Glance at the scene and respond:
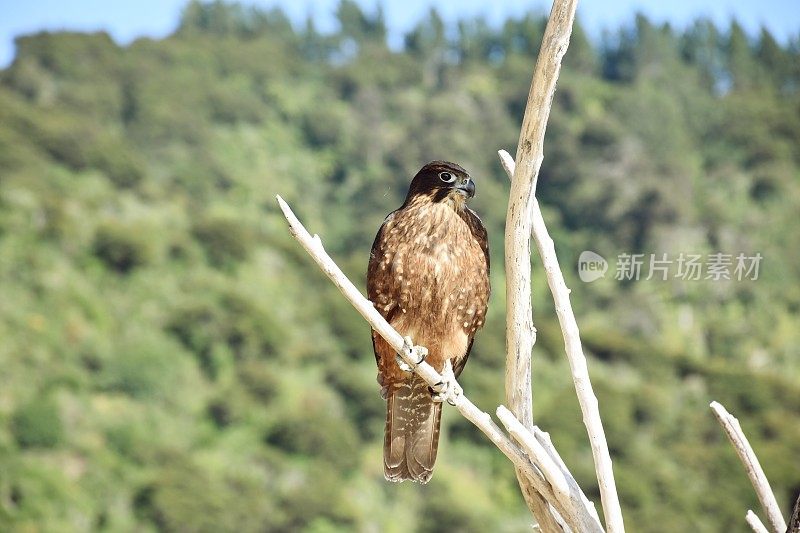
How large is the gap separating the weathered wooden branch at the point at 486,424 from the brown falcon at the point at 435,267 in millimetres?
159

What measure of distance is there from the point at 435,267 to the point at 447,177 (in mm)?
279

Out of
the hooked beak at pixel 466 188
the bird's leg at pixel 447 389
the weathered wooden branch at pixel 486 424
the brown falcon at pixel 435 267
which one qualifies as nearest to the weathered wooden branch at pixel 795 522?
the weathered wooden branch at pixel 486 424

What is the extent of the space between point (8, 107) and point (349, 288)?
97.2ft

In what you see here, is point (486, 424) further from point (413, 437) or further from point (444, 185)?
point (444, 185)

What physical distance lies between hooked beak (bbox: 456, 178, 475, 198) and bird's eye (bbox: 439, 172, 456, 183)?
1.1 inches

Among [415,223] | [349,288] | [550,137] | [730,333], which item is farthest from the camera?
[550,137]

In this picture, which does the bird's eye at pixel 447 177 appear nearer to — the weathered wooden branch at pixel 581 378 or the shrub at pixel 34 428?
the weathered wooden branch at pixel 581 378

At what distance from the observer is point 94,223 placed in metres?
27.0

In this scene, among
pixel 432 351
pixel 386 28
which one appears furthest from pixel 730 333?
pixel 432 351

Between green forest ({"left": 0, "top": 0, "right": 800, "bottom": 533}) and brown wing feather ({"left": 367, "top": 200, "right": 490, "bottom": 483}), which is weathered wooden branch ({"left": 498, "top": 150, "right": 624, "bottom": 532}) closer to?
brown wing feather ({"left": 367, "top": 200, "right": 490, "bottom": 483})

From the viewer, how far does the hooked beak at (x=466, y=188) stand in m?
3.34

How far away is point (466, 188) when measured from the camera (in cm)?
335

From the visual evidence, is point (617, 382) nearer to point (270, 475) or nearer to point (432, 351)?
point (270, 475)

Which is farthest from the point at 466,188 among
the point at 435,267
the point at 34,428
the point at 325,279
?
the point at 325,279
